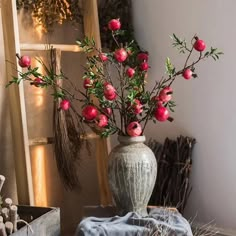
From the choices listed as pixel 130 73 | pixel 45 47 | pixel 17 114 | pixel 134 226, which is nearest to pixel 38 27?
pixel 45 47

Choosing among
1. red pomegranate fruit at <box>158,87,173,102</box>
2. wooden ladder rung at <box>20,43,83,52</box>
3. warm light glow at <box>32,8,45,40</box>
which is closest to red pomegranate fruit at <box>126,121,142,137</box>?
red pomegranate fruit at <box>158,87,173,102</box>

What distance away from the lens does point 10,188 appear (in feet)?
5.31

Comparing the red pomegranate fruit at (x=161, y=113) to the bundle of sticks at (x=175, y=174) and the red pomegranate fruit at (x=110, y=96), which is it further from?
the bundle of sticks at (x=175, y=174)

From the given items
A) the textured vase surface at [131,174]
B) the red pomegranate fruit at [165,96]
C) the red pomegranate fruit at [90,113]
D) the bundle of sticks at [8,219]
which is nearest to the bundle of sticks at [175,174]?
the textured vase surface at [131,174]

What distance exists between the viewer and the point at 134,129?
1.36m

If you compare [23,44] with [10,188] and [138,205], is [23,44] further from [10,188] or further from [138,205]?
[138,205]

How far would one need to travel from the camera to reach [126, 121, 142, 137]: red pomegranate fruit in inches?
53.6

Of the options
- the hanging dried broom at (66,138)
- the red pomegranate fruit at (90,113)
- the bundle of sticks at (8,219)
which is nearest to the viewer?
the bundle of sticks at (8,219)

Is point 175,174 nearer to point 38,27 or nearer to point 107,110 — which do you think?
point 107,110

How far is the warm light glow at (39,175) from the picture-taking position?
5.56ft

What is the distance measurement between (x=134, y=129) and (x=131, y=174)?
159 mm

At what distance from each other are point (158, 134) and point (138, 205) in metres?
0.60

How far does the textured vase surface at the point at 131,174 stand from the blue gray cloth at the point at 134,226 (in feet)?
0.17

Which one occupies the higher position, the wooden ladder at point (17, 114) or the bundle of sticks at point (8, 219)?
the wooden ladder at point (17, 114)
